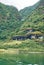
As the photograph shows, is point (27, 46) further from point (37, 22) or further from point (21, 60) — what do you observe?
point (21, 60)

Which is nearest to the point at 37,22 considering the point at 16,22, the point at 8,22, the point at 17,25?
the point at 17,25

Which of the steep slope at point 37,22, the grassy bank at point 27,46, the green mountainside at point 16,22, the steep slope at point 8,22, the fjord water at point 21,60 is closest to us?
the fjord water at point 21,60

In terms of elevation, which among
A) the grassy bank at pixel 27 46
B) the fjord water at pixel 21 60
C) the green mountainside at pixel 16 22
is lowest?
the grassy bank at pixel 27 46

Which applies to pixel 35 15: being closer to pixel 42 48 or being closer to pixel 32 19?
pixel 32 19

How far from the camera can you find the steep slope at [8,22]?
101 m

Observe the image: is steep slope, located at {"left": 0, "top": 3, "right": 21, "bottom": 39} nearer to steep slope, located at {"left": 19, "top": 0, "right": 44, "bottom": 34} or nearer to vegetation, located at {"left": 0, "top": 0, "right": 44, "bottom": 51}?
vegetation, located at {"left": 0, "top": 0, "right": 44, "bottom": 51}

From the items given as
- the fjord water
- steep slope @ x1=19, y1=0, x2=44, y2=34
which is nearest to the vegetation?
steep slope @ x1=19, y1=0, x2=44, y2=34

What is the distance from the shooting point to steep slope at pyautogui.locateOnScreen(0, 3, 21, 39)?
3959 inches

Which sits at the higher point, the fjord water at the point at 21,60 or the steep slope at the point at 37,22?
the steep slope at the point at 37,22

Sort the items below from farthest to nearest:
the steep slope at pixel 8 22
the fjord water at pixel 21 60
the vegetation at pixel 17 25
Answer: the steep slope at pixel 8 22
the vegetation at pixel 17 25
the fjord water at pixel 21 60

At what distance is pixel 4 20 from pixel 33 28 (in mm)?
33526

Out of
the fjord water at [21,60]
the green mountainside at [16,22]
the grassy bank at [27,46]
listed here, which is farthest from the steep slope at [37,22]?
the fjord water at [21,60]

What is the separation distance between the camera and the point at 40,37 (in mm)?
81812

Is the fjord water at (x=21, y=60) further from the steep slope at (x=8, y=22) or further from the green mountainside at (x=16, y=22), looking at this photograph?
the steep slope at (x=8, y=22)
